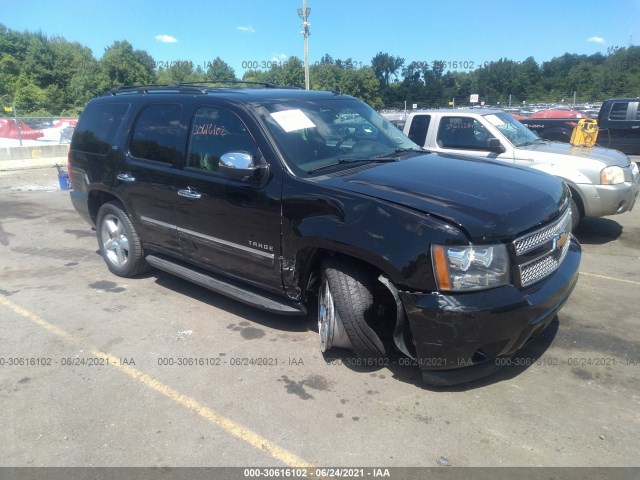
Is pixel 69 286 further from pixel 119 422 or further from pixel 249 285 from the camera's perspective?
pixel 119 422

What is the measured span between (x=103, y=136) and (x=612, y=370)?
5342 mm

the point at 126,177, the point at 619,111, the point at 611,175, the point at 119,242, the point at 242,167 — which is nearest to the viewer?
the point at 242,167

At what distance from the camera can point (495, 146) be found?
6.96 metres

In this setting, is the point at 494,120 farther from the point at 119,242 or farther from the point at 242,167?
the point at 119,242

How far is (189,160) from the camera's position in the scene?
14.3 ft

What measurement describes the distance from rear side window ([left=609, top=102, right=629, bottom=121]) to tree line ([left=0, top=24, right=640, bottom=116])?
2686 centimetres

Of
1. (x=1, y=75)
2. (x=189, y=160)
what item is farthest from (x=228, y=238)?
(x=1, y=75)

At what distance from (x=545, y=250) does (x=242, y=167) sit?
2.20 metres

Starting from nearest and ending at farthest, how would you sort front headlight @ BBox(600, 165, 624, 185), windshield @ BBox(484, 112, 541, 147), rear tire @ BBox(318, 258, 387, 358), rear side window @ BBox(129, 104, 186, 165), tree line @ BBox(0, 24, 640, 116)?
rear tire @ BBox(318, 258, 387, 358) < rear side window @ BBox(129, 104, 186, 165) < front headlight @ BBox(600, 165, 624, 185) < windshield @ BBox(484, 112, 541, 147) < tree line @ BBox(0, 24, 640, 116)

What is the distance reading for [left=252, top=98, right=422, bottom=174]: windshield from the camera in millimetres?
3807

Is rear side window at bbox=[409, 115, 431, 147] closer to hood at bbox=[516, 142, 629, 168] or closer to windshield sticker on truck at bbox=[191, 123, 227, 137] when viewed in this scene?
hood at bbox=[516, 142, 629, 168]

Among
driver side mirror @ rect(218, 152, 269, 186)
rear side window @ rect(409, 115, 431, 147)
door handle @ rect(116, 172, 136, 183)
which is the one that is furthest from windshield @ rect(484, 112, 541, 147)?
door handle @ rect(116, 172, 136, 183)

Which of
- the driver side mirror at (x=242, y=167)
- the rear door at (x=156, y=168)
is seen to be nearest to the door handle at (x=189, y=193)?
the rear door at (x=156, y=168)

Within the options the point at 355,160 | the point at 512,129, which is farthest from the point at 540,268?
the point at 512,129
